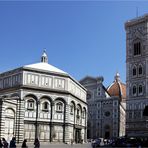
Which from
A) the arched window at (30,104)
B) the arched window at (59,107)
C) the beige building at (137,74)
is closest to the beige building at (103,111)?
the beige building at (137,74)

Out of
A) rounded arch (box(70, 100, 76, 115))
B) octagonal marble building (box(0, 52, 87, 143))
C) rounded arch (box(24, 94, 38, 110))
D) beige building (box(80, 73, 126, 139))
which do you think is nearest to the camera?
octagonal marble building (box(0, 52, 87, 143))

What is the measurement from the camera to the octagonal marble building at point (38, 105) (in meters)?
41.8

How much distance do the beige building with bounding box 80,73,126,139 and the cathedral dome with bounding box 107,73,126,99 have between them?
A: 70 centimetres

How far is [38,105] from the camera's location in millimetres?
43938

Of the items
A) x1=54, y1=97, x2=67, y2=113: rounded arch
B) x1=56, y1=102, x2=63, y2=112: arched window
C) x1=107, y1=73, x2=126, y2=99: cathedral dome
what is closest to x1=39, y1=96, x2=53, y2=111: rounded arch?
x1=54, y1=97, x2=67, y2=113: rounded arch

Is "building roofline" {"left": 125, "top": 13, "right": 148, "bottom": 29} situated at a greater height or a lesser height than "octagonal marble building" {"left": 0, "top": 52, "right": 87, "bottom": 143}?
greater

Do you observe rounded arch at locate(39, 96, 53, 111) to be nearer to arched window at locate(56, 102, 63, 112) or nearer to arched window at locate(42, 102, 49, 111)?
arched window at locate(42, 102, 49, 111)

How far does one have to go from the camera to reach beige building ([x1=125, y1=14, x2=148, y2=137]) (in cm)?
7581

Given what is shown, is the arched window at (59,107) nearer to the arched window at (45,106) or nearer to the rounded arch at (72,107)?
the arched window at (45,106)

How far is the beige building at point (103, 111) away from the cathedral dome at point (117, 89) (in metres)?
0.70

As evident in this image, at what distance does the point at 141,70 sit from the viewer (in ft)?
257

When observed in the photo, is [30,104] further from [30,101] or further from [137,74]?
[137,74]

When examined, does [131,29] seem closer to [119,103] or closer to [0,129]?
[119,103]

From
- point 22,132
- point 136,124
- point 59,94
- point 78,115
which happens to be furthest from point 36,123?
point 136,124
